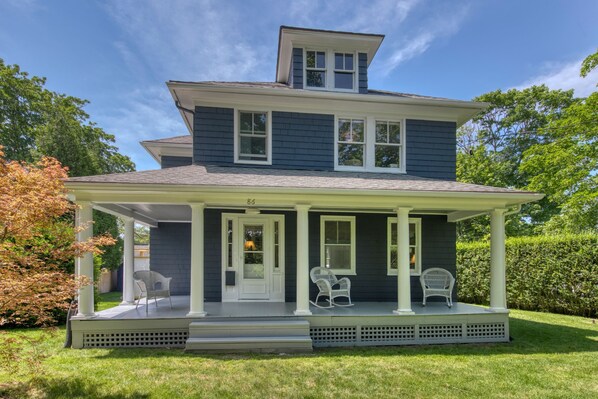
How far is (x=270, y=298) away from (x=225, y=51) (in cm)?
1059

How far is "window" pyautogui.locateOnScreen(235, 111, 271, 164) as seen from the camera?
27.2ft

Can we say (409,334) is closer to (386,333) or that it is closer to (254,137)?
(386,333)

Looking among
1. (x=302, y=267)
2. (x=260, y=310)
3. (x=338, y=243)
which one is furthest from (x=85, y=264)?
(x=338, y=243)

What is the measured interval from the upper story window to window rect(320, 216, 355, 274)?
3.54m

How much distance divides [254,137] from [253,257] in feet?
9.92

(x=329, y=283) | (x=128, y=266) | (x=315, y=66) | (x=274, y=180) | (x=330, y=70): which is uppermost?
(x=315, y=66)

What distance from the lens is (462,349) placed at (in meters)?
6.18

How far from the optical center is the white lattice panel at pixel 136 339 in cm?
600

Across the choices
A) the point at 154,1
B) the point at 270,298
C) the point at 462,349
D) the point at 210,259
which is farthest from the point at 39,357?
the point at 154,1

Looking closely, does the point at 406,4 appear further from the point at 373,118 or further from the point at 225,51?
the point at 225,51

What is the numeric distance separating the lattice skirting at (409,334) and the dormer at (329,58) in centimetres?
594

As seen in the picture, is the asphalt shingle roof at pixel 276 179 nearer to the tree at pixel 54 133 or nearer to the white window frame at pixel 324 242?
the white window frame at pixel 324 242

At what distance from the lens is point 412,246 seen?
350 inches

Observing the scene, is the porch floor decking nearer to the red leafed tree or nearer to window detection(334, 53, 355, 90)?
the red leafed tree
